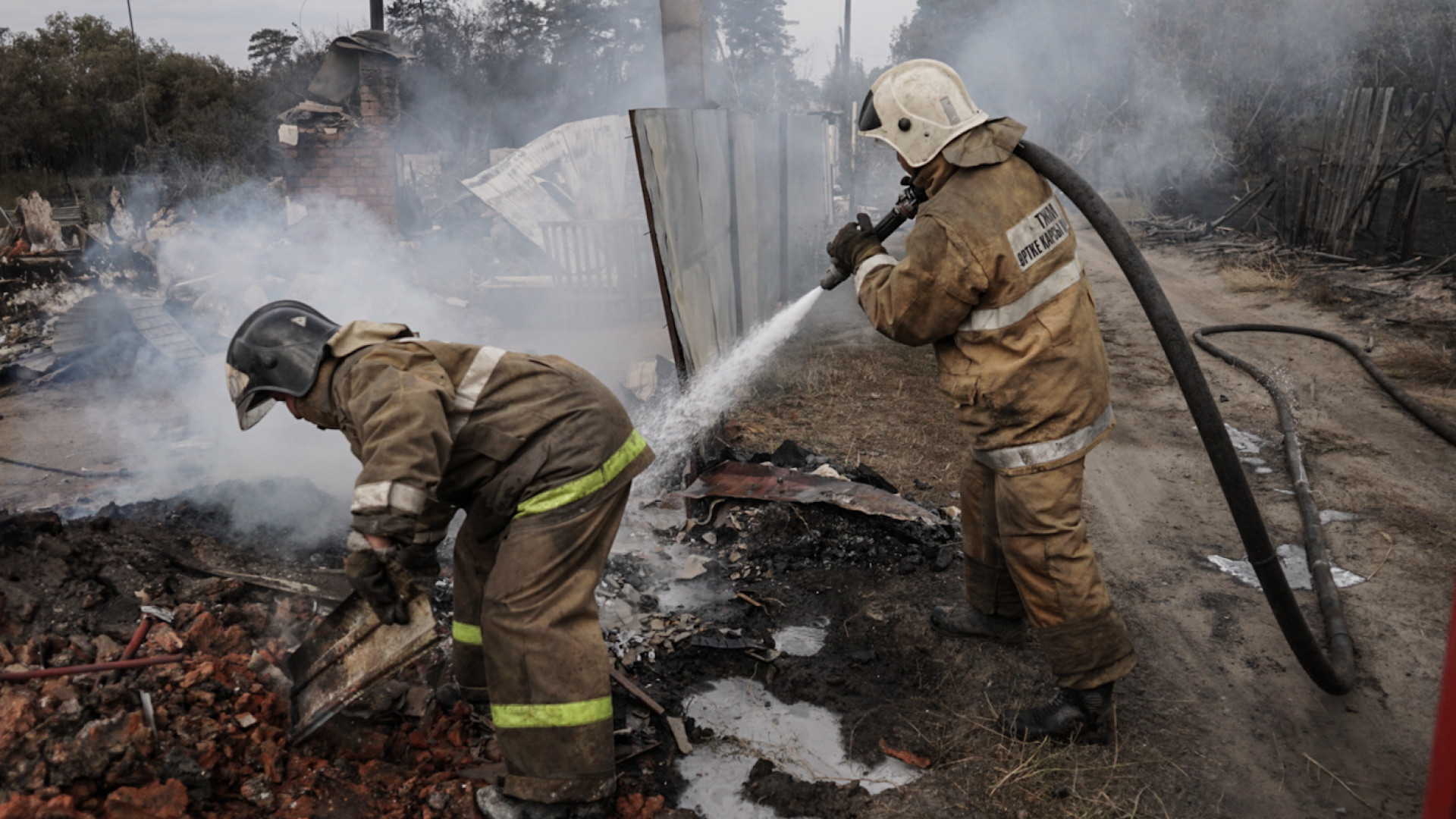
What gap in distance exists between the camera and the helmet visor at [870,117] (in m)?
2.92

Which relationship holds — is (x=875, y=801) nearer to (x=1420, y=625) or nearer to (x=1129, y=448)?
(x=1420, y=625)

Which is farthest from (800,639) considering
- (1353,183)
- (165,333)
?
(1353,183)

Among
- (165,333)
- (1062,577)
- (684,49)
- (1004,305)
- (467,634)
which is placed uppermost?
(684,49)

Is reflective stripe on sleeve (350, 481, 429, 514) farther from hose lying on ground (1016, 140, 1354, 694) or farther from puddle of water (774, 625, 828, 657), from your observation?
hose lying on ground (1016, 140, 1354, 694)

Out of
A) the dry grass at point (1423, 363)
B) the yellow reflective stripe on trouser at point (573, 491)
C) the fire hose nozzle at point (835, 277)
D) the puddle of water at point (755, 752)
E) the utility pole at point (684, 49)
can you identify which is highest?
the utility pole at point (684, 49)

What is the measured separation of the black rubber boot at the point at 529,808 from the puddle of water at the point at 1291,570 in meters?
3.08

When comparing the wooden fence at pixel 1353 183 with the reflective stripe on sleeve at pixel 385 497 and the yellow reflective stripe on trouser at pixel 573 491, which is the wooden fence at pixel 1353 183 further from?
the reflective stripe on sleeve at pixel 385 497

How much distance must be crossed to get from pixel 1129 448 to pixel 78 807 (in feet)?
18.8

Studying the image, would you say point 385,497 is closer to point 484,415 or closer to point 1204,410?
point 484,415

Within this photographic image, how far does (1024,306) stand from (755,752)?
175cm

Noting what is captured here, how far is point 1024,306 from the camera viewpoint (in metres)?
2.67

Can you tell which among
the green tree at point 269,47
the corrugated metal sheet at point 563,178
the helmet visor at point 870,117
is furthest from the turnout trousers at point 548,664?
the green tree at point 269,47

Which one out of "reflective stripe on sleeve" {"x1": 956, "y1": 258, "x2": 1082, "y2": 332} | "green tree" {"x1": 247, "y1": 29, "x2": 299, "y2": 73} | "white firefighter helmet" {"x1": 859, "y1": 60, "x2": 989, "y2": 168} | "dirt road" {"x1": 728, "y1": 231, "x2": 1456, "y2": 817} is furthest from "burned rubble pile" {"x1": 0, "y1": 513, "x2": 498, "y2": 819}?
"green tree" {"x1": 247, "y1": 29, "x2": 299, "y2": 73}

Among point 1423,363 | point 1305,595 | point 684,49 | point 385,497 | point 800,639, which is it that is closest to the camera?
point 385,497
